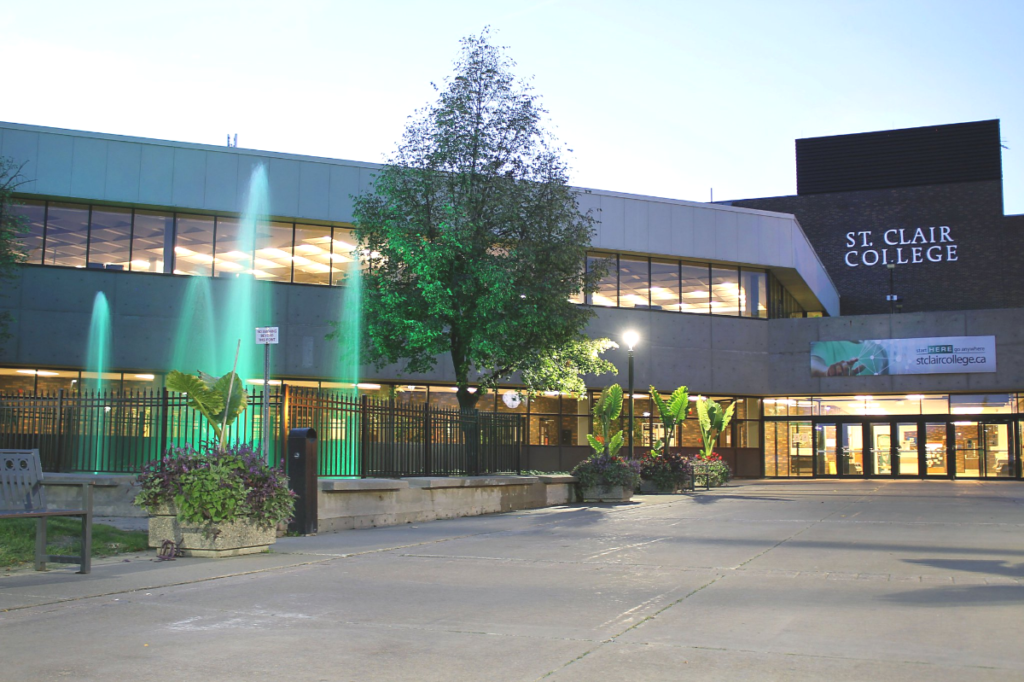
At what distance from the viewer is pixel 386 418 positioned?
1550 centimetres

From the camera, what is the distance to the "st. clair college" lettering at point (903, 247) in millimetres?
49594

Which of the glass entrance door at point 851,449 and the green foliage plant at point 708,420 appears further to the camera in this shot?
the glass entrance door at point 851,449

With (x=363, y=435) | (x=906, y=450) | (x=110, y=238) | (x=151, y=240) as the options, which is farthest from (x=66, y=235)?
(x=906, y=450)

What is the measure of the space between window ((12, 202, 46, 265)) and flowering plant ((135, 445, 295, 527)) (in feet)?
67.4

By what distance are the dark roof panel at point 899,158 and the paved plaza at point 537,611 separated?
152 feet

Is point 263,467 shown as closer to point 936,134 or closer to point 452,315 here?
point 452,315

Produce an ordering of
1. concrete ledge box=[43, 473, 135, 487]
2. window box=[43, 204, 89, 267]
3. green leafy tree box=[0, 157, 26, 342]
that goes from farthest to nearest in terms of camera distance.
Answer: window box=[43, 204, 89, 267], green leafy tree box=[0, 157, 26, 342], concrete ledge box=[43, 473, 135, 487]

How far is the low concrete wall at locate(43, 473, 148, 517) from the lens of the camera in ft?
45.7

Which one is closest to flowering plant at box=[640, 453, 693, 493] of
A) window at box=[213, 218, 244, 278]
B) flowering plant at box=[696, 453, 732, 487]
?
flowering plant at box=[696, 453, 732, 487]

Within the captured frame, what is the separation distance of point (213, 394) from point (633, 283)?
2524 centimetres

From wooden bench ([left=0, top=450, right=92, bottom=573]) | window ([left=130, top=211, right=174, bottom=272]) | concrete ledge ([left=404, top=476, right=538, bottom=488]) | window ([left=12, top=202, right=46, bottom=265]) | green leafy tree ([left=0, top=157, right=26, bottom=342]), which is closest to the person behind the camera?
wooden bench ([left=0, top=450, right=92, bottom=573])

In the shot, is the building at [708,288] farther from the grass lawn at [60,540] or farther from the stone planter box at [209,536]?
the stone planter box at [209,536]

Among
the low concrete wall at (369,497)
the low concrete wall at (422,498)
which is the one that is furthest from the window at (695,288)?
the low concrete wall at (369,497)

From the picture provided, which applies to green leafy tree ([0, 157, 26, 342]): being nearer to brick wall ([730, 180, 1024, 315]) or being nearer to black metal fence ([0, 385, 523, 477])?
black metal fence ([0, 385, 523, 477])
